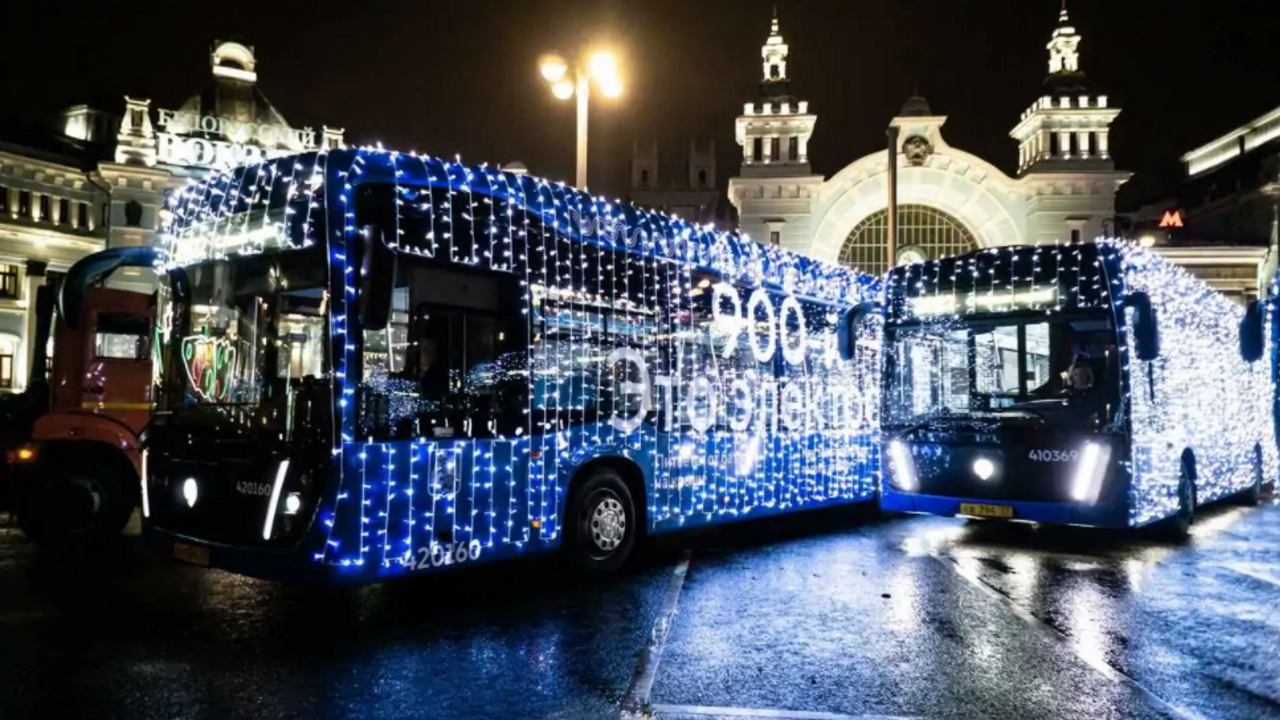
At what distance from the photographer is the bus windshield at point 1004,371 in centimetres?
972

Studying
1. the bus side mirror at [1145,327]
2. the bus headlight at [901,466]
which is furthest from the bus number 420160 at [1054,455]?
the bus headlight at [901,466]

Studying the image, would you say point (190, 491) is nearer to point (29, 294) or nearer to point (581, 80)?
point (581, 80)

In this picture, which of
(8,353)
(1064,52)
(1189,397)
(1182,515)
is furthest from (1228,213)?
(8,353)

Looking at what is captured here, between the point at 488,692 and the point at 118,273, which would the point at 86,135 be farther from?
the point at 488,692

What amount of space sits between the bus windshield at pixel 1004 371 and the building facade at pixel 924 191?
41.0 m

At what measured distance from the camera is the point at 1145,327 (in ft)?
30.7

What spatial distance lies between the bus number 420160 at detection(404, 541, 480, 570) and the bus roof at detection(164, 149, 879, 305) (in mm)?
2371

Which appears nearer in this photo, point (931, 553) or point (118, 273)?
point (931, 553)

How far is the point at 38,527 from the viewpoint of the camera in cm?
1005

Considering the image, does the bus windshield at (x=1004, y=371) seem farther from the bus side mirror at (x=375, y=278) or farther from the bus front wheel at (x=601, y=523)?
the bus side mirror at (x=375, y=278)

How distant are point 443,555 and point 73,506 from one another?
562 centimetres

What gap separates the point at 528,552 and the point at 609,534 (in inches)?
40.5

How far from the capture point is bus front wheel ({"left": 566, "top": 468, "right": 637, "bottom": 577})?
8.27m

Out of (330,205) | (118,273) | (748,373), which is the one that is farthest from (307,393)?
(118,273)
